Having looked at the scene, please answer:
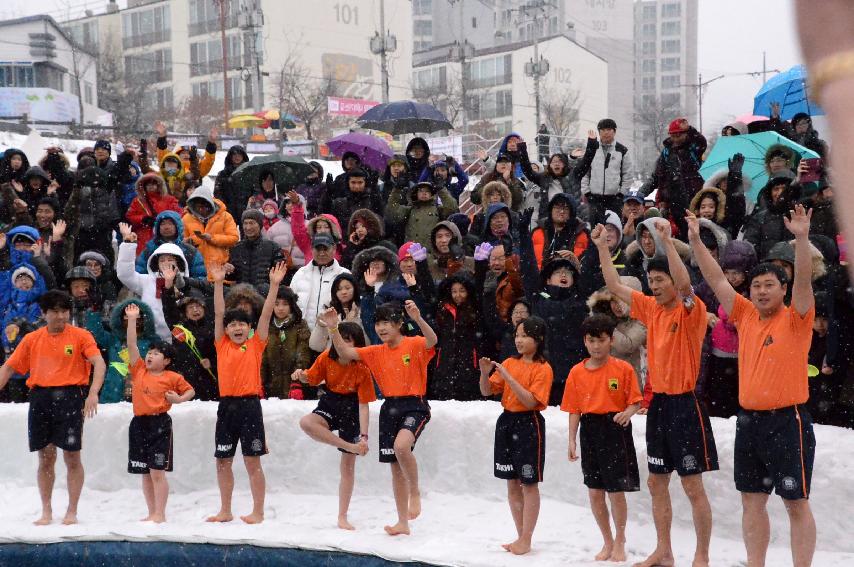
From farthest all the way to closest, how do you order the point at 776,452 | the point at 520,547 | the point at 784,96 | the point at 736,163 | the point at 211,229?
the point at 784,96
the point at 211,229
the point at 736,163
the point at 520,547
the point at 776,452

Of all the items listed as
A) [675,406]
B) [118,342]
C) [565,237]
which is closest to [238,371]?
[118,342]

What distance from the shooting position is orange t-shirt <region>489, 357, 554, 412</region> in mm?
7438

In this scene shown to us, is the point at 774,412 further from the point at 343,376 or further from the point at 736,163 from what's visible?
the point at 736,163

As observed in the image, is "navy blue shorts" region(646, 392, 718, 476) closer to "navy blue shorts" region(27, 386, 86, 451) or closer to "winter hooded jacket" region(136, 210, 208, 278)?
"navy blue shorts" region(27, 386, 86, 451)

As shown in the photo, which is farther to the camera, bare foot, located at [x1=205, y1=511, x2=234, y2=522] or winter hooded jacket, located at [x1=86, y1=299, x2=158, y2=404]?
winter hooded jacket, located at [x1=86, y1=299, x2=158, y2=404]

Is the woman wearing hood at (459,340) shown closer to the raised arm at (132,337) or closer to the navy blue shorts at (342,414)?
the navy blue shorts at (342,414)

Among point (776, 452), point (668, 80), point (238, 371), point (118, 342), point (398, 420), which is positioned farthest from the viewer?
point (668, 80)

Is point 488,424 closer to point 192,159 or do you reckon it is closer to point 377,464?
point 377,464

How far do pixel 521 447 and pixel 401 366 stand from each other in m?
1.28

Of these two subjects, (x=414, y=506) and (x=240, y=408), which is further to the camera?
(x=240, y=408)

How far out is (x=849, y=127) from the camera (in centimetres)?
92

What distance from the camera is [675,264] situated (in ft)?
21.4

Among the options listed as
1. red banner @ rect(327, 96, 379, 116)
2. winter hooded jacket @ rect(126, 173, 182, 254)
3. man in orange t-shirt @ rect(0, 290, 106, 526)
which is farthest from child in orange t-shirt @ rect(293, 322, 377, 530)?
red banner @ rect(327, 96, 379, 116)

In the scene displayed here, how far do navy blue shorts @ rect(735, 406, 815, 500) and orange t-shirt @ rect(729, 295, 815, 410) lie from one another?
0.26 ft
